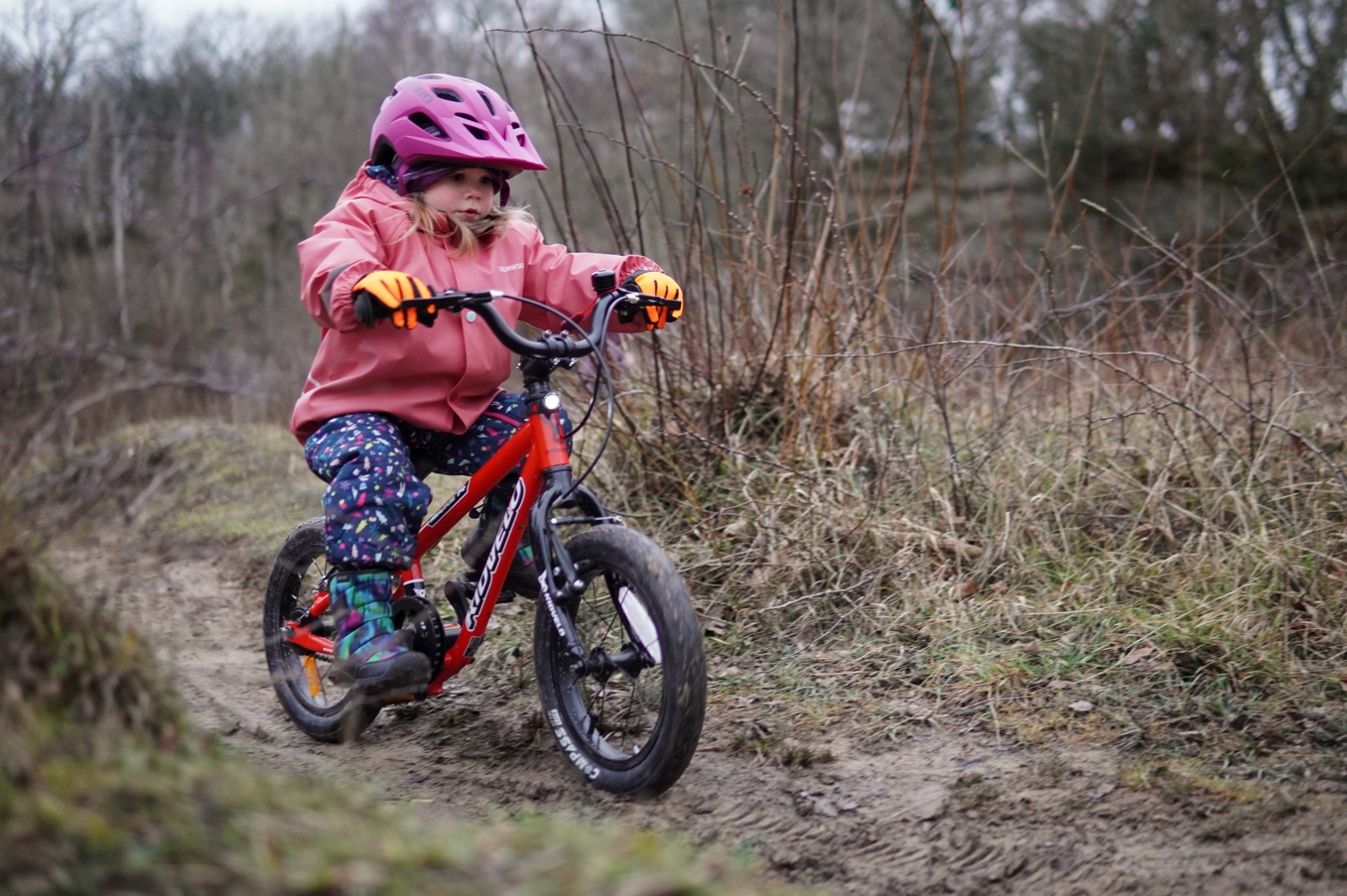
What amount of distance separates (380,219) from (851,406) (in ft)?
6.69

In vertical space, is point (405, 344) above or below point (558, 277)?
below

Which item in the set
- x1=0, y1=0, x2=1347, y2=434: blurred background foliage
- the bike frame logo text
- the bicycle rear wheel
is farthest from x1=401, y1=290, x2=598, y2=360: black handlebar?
x1=0, y1=0, x2=1347, y2=434: blurred background foliage

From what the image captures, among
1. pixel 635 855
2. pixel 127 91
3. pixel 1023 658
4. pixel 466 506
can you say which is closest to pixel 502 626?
pixel 466 506

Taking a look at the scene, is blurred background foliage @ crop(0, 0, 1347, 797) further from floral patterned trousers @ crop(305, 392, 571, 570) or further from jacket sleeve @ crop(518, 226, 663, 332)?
jacket sleeve @ crop(518, 226, 663, 332)

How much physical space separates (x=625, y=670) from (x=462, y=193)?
4.35 ft

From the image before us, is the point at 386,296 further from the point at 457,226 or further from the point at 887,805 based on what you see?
the point at 887,805

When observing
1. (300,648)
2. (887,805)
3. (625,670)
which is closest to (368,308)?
(625,670)

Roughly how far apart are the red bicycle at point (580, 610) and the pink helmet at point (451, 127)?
0.41 meters

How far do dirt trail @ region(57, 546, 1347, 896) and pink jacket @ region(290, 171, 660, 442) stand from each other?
0.69 metres

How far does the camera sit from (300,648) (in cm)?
332

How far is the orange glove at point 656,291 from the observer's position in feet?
9.23

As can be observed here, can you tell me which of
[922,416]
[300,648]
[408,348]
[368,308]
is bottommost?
[300,648]

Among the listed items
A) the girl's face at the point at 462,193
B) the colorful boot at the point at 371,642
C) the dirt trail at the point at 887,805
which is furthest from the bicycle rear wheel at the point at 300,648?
the girl's face at the point at 462,193

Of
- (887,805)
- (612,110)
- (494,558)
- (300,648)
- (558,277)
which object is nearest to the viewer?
(887,805)
